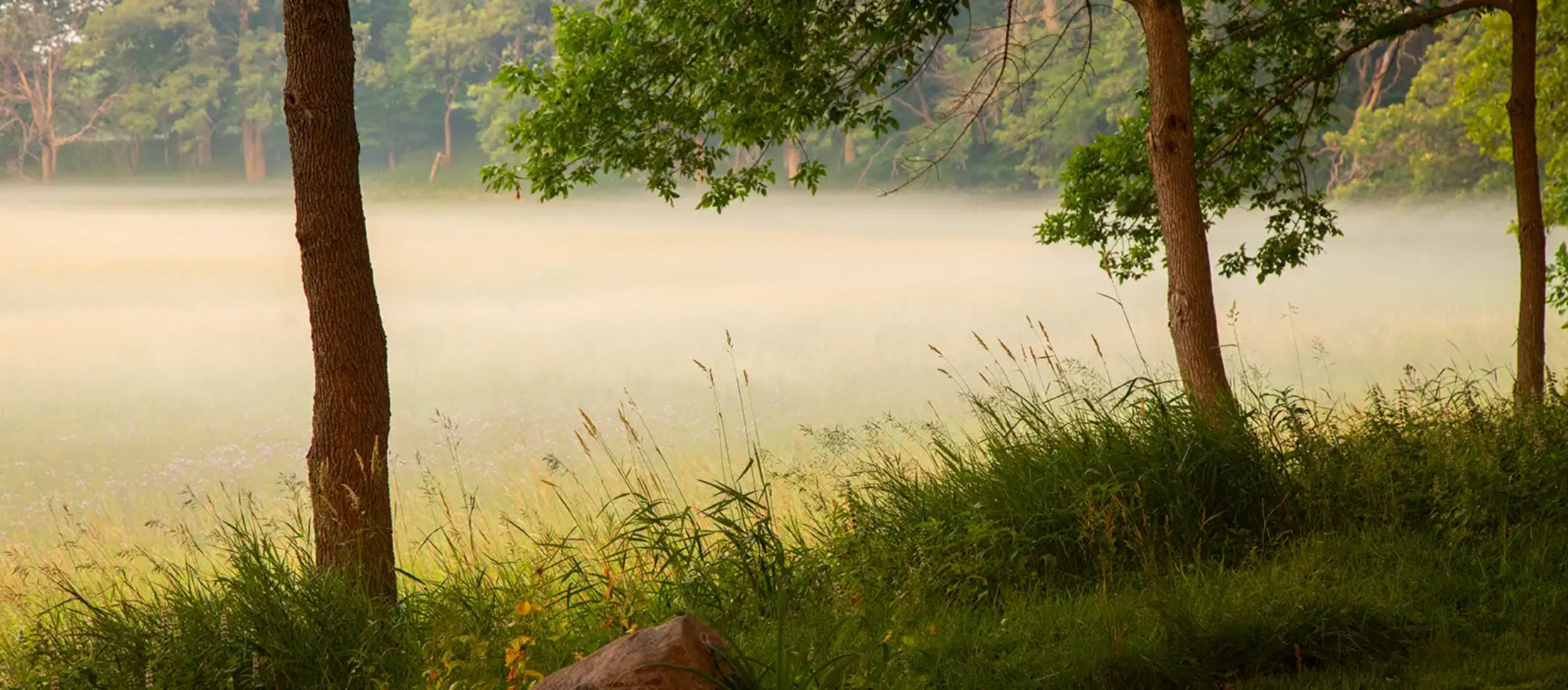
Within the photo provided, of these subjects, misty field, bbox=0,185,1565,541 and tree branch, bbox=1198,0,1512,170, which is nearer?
tree branch, bbox=1198,0,1512,170

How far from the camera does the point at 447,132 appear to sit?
172 ft

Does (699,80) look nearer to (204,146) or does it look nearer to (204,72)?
(204,72)

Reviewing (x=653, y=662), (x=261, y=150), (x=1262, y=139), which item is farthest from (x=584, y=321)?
(x=653, y=662)

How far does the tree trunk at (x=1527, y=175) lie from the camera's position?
29.5 ft

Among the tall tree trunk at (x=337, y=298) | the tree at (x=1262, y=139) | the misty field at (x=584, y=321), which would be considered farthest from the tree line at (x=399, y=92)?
the tall tree trunk at (x=337, y=298)

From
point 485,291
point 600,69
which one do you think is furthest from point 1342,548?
point 485,291

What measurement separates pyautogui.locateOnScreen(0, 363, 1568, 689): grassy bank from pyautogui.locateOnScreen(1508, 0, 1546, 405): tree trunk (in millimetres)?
3500

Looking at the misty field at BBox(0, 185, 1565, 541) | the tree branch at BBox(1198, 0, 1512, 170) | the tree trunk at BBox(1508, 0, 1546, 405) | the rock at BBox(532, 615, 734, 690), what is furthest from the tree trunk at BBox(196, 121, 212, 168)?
the rock at BBox(532, 615, 734, 690)

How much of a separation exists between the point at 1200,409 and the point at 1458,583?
1323 millimetres

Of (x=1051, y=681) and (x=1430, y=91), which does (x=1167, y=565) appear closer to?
(x=1051, y=681)

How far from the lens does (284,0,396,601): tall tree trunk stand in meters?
5.51

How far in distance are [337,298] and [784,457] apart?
14228 mm

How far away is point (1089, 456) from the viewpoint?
5.38 meters

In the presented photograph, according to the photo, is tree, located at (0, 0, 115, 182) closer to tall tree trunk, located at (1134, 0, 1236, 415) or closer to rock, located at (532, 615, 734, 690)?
tall tree trunk, located at (1134, 0, 1236, 415)
